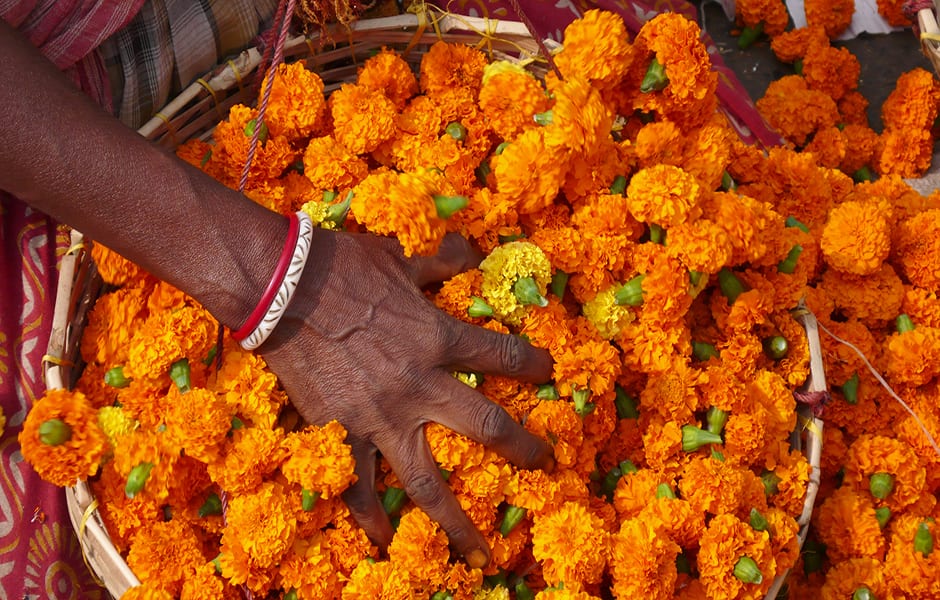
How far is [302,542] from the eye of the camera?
1.65 m

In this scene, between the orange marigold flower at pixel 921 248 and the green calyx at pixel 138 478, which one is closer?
the green calyx at pixel 138 478

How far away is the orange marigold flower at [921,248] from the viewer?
7.18 ft

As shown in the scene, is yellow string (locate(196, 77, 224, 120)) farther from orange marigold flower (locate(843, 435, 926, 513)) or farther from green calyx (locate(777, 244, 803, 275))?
orange marigold flower (locate(843, 435, 926, 513))

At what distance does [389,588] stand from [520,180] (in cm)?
83

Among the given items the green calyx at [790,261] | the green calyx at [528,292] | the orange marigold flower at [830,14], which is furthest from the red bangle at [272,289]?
the orange marigold flower at [830,14]

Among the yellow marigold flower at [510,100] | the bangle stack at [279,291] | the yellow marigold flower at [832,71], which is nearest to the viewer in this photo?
the bangle stack at [279,291]

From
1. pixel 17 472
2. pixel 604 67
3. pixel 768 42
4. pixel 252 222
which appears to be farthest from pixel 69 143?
pixel 768 42

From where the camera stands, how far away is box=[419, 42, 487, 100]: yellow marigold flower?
2.08m

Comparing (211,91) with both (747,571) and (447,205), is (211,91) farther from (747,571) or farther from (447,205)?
(747,571)

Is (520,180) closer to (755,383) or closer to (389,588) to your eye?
(755,383)

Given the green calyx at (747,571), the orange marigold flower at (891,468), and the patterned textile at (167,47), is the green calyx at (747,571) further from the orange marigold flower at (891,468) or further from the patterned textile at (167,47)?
the patterned textile at (167,47)

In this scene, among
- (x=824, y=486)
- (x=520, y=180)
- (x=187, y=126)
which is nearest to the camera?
(x=520, y=180)

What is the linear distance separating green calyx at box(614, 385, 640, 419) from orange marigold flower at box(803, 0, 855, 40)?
1807 millimetres

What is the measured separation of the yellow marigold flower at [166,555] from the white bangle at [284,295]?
38cm
